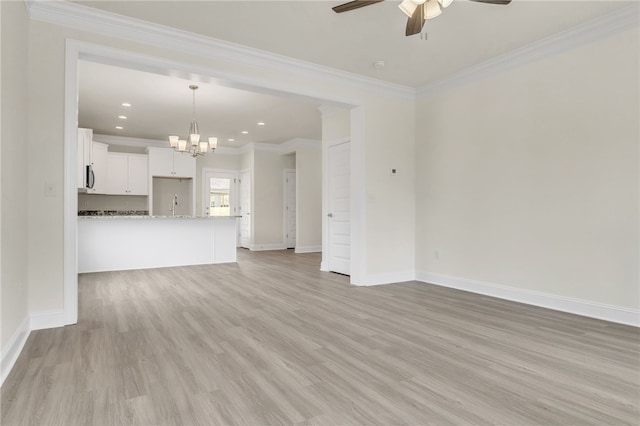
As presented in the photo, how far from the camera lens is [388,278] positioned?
5.02 metres

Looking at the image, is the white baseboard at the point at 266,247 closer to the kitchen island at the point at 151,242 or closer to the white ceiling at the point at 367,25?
the kitchen island at the point at 151,242

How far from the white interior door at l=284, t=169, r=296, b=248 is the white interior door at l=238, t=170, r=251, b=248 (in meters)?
1.01

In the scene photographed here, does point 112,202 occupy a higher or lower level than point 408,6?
lower

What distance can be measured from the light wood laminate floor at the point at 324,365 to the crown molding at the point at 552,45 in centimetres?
270

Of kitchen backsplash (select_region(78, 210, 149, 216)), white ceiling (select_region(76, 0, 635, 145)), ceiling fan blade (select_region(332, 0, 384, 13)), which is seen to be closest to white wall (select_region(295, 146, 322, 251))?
white ceiling (select_region(76, 0, 635, 145))

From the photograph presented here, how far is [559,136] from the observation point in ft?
11.9

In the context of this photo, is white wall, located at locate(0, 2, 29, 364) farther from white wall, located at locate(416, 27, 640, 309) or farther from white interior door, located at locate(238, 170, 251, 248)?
white interior door, located at locate(238, 170, 251, 248)

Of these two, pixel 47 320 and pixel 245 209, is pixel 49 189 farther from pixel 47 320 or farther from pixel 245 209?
pixel 245 209

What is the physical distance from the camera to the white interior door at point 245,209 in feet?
32.0

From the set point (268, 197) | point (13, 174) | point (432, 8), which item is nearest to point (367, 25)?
point (432, 8)

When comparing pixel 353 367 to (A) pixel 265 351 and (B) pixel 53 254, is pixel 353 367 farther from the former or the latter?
(B) pixel 53 254

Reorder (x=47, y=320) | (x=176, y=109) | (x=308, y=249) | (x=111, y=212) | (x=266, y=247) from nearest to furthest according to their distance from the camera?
(x=47, y=320) < (x=176, y=109) < (x=111, y=212) < (x=308, y=249) < (x=266, y=247)

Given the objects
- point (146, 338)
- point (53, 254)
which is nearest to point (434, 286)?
point (146, 338)

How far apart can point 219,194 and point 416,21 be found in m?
8.28
